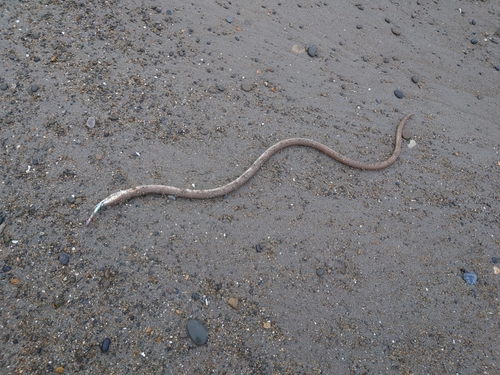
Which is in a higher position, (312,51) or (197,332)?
(312,51)

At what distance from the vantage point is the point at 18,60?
16.3ft

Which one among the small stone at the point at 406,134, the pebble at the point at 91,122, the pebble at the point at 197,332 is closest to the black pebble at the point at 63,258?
the pebble at the point at 197,332

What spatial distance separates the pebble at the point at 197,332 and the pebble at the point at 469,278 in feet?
10.8

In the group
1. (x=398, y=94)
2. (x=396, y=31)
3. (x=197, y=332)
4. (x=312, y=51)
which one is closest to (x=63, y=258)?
(x=197, y=332)

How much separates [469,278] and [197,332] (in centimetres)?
342

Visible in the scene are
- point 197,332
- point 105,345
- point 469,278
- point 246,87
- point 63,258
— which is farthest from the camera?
point 246,87

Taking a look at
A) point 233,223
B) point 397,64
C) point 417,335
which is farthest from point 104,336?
point 397,64

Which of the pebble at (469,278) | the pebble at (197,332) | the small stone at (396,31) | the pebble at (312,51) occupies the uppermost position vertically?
the small stone at (396,31)

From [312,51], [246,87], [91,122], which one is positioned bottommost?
[91,122]

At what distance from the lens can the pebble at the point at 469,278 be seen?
4516 millimetres

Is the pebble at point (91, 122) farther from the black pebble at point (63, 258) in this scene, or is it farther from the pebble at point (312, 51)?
the pebble at point (312, 51)

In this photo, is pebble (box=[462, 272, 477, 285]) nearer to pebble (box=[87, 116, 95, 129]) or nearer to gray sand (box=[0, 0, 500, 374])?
gray sand (box=[0, 0, 500, 374])

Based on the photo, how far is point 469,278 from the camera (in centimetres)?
454

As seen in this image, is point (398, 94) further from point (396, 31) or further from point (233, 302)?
point (233, 302)
